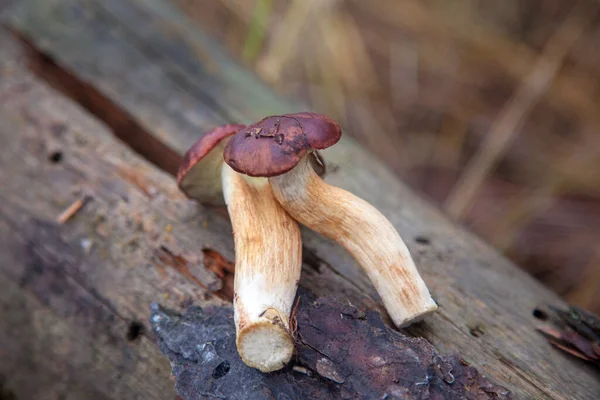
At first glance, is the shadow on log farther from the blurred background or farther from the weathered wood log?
the blurred background

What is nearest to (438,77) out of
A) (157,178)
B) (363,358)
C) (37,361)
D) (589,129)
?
(589,129)

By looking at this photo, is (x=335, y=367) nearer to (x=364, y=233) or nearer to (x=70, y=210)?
(x=364, y=233)

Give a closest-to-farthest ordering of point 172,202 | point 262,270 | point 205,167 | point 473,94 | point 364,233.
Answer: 1. point 262,270
2. point 364,233
3. point 205,167
4. point 172,202
5. point 473,94

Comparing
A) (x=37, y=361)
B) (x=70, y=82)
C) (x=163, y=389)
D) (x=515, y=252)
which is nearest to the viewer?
(x=163, y=389)

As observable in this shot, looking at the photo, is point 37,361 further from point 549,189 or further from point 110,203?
point 549,189

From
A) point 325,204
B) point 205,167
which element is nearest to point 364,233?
point 325,204

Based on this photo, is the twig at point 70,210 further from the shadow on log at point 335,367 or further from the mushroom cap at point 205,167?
the shadow on log at point 335,367

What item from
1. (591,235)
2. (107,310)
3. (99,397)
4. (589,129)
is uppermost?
(589,129)
